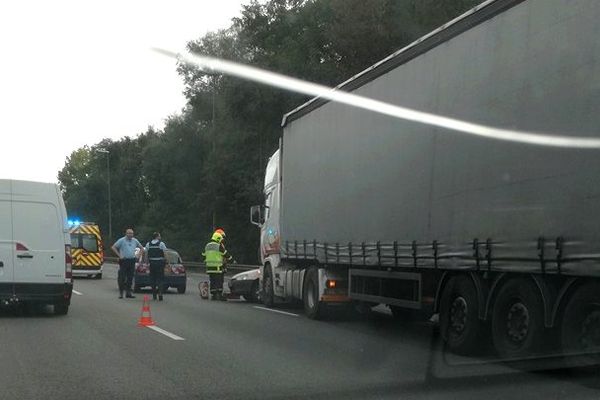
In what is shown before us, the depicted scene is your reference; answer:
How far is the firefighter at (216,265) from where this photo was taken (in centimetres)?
1894

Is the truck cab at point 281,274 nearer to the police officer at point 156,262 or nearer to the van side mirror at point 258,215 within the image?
the van side mirror at point 258,215

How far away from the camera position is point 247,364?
9086mm

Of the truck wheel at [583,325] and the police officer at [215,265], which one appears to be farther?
the police officer at [215,265]

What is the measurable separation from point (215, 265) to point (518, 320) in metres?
11.5

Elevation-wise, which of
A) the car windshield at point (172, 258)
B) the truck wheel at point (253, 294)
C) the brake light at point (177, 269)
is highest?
the car windshield at point (172, 258)

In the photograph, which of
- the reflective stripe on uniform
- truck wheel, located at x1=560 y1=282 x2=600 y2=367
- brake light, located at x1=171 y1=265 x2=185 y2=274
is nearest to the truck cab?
the reflective stripe on uniform

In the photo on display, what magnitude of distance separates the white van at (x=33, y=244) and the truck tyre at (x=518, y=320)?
8.15 m

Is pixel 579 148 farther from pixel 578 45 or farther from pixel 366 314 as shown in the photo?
pixel 366 314

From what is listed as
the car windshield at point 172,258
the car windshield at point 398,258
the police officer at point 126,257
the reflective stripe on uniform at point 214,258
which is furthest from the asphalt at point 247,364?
the car windshield at point 172,258

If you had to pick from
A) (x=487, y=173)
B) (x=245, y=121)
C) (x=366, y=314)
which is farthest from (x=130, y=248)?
(x=245, y=121)

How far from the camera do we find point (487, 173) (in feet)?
29.0

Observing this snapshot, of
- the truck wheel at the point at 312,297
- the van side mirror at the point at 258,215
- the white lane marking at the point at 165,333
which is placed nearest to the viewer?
the white lane marking at the point at 165,333

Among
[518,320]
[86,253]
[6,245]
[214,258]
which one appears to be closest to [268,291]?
[214,258]

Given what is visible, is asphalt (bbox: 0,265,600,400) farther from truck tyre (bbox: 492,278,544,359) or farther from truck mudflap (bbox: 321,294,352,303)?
truck mudflap (bbox: 321,294,352,303)
